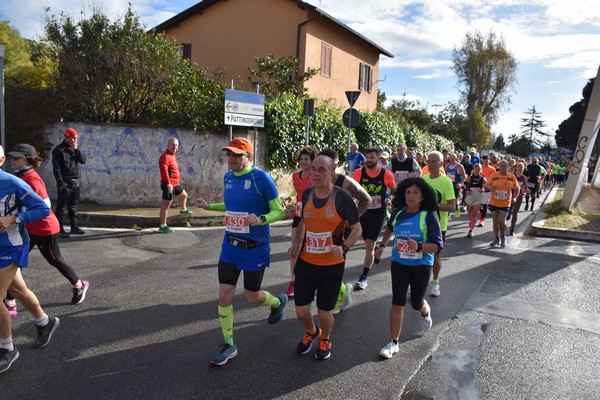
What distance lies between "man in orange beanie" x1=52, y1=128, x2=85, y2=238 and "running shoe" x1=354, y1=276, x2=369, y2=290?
5.54m

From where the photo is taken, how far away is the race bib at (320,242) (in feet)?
12.3

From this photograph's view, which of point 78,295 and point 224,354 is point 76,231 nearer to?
point 78,295

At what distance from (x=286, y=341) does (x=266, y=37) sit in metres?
18.3

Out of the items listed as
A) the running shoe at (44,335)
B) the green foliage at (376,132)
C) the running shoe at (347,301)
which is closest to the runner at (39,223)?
the running shoe at (44,335)

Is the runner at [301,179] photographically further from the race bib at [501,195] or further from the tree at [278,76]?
the tree at [278,76]

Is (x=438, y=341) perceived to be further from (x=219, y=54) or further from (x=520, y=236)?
(x=219, y=54)

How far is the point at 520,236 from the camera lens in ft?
35.9

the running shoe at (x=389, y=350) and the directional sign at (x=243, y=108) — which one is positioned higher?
the directional sign at (x=243, y=108)

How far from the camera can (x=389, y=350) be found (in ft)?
13.4

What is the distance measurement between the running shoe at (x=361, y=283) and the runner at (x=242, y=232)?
242 centimetres

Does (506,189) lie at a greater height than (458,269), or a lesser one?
greater

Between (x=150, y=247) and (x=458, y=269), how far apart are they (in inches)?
207

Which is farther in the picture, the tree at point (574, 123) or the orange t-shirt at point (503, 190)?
the tree at point (574, 123)

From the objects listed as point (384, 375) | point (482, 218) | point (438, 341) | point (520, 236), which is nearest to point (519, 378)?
point (438, 341)
